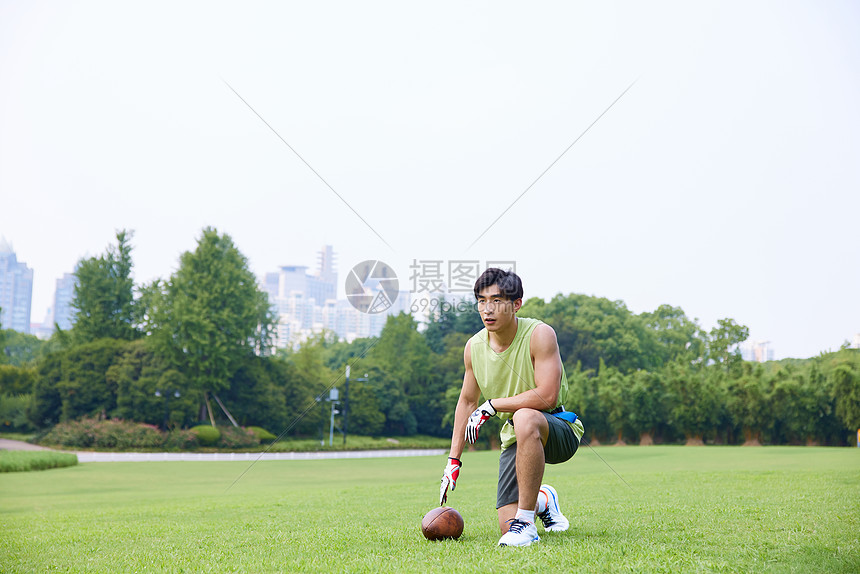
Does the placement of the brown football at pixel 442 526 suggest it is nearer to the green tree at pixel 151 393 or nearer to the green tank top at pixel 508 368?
the green tank top at pixel 508 368

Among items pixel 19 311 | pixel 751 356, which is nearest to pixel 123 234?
pixel 751 356

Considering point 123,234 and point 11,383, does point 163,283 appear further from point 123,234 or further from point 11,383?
point 11,383

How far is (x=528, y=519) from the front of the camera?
156 inches

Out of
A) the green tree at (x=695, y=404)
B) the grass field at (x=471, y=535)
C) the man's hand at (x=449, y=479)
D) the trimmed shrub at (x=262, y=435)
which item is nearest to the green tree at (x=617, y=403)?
the green tree at (x=695, y=404)

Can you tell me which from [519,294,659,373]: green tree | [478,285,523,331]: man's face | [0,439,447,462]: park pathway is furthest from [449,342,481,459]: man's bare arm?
[519,294,659,373]: green tree

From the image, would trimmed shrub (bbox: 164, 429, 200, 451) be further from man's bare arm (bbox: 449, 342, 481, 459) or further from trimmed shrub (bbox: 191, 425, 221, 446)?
man's bare arm (bbox: 449, 342, 481, 459)

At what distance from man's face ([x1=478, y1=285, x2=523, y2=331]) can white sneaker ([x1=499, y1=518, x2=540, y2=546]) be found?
1.15m

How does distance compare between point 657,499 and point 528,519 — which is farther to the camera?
point 657,499

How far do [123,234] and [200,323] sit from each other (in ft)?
37.7

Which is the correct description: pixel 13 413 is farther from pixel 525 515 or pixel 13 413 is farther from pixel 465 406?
pixel 525 515

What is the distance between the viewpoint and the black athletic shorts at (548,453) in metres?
4.20

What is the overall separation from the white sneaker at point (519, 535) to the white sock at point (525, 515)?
17 mm

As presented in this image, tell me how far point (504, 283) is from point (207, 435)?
3770cm

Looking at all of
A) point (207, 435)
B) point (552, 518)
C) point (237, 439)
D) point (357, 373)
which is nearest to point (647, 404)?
point (357, 373)
